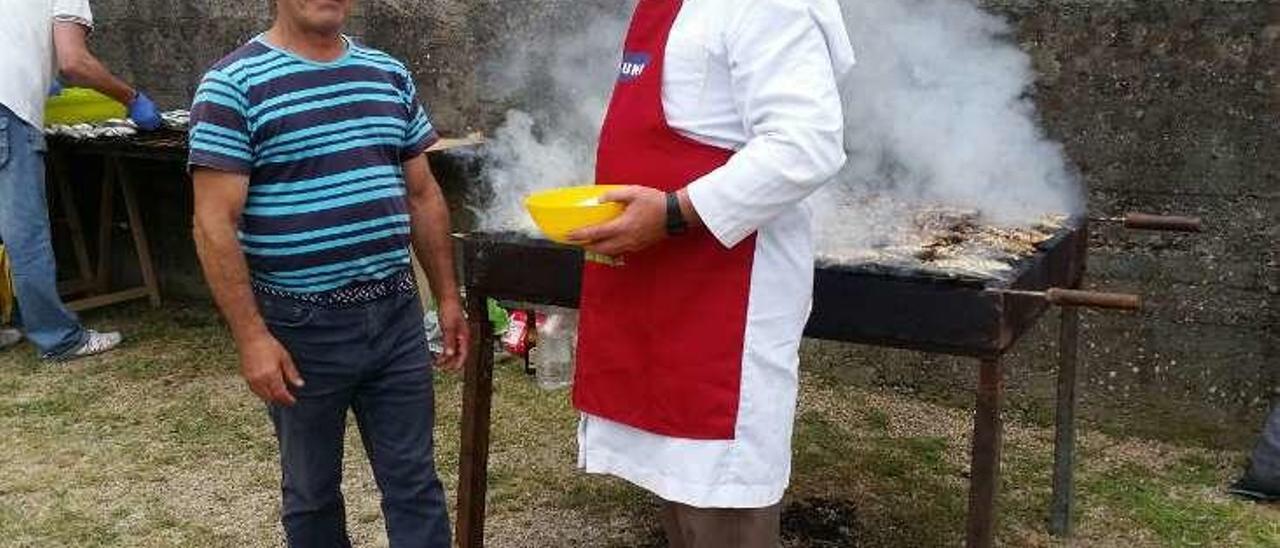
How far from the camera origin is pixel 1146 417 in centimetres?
475

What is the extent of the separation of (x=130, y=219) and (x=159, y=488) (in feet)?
10.4

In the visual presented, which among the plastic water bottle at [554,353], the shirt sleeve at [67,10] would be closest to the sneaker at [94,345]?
the shirt sleeve at [67,10]

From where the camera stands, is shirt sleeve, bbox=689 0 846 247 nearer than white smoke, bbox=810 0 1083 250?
Yes

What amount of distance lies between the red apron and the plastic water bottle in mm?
2862

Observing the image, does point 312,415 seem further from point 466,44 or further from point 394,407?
point 466,44

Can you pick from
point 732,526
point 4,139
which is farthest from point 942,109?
point 4,139

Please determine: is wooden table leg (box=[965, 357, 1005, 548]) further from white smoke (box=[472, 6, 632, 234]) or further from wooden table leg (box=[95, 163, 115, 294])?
wooden table leg (box=[95, 163, 115, 294])

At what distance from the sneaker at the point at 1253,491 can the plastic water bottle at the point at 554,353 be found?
289 cm

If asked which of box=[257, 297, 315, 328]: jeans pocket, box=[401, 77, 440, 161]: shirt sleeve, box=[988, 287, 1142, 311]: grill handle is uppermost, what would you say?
box=[401, 77, 440, 161]: shirt sleeve

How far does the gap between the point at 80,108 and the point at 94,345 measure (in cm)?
156

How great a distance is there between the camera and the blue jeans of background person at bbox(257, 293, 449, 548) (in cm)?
286

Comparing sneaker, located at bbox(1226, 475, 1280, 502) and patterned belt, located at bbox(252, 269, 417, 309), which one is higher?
patterned belt, located at bbox(252, 269, 417, 309)

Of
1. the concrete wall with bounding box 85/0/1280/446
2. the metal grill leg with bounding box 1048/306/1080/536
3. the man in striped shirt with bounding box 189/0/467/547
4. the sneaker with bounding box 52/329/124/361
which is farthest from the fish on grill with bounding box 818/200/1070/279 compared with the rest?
the sneaker with bounding box 52/329/124/361

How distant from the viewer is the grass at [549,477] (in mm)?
3969
